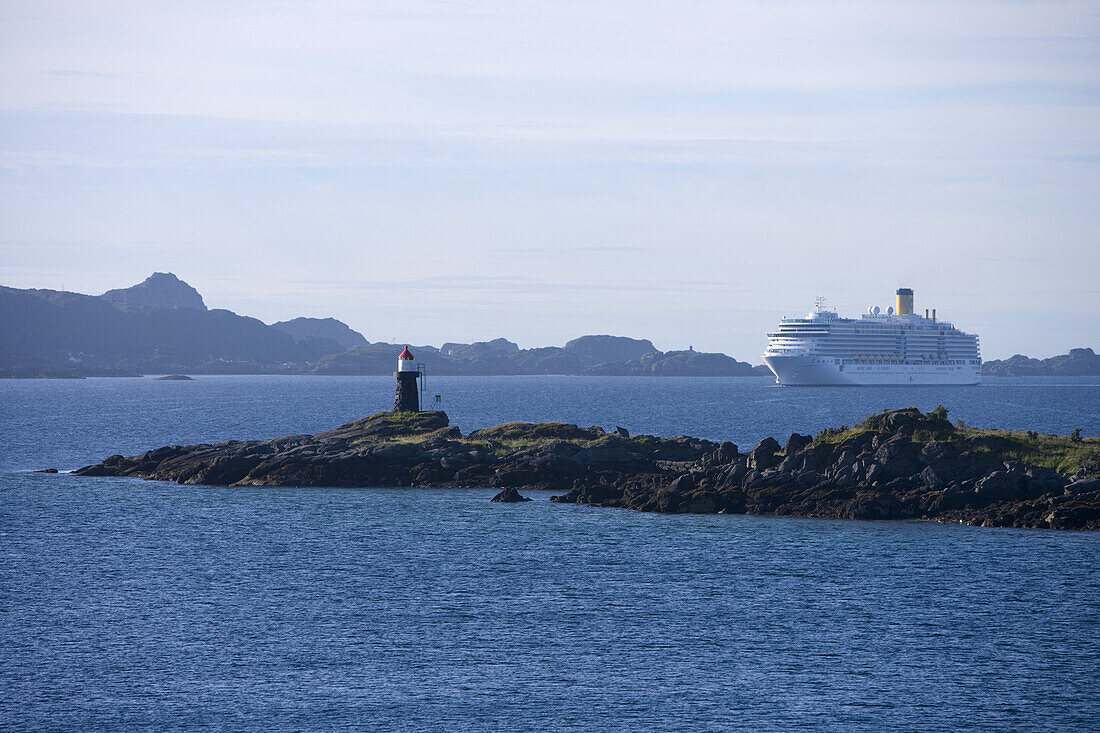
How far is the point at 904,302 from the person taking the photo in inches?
7618

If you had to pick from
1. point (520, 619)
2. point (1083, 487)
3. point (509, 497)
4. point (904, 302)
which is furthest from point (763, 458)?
point (904, 302)

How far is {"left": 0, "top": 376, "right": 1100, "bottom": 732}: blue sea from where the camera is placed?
2458 cm

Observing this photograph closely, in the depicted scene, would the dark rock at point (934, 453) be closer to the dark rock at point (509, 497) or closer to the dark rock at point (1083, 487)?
the dark rock at point (1083, 487)

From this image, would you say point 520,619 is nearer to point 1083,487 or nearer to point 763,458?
point 763,458

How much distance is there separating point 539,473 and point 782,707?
34.3 metres

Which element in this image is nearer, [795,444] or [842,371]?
[795,444]

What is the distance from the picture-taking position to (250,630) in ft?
100

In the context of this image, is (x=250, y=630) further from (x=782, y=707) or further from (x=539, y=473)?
(x=539, y=473)

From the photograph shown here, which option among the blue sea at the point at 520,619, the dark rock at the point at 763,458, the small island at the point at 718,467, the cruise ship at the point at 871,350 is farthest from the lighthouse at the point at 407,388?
the cruise ship at the point at 871,350

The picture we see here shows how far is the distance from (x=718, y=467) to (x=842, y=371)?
122 meters

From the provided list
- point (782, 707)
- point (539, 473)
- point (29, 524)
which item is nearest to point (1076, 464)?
point (539, 473)

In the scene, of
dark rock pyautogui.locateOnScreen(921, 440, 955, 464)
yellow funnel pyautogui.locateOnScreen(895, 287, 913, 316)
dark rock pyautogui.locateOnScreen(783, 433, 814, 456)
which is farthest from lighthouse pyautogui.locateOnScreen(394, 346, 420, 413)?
yellow funnel pyautogui.locateOnScreen(895, 287, 913, 316)

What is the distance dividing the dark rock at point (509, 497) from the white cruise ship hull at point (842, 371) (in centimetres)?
12346

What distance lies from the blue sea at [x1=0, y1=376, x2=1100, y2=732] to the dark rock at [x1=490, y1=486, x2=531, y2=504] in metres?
1.03
